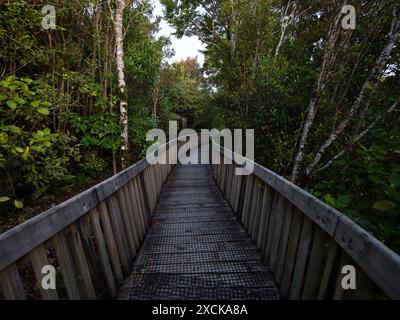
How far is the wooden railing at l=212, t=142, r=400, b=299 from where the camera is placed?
1068mm

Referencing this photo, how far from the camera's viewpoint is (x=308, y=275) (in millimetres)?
1721

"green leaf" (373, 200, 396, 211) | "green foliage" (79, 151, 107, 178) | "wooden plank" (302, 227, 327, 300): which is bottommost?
"green foliage" (79, 151, 107, 178)

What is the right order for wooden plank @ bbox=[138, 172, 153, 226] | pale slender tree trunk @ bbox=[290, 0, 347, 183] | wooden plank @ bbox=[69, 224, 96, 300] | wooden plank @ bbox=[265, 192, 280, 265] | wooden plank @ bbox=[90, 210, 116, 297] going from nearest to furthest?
wooden plank @ bbox=[69, 224, 96, 300]
wooden plank @ bbox=[90, 210, 116, 297]
wooden plank @ bbox=[265, 192, 280, 265]
wooden plank @ bbox=[138, 172, 153, 226]
pale slender tree trunk @ bbox=[290, 0, 347, 183]

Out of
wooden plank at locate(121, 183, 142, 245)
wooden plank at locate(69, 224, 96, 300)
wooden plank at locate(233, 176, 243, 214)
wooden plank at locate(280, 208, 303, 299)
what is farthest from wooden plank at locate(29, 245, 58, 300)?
wooden plank at locate(233, 176, 243, 214)

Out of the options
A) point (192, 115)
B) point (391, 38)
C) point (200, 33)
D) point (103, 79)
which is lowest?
point (192, 115)

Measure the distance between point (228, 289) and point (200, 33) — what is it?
15689 mm

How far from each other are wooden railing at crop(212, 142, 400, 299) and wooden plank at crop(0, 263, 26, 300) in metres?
1.67

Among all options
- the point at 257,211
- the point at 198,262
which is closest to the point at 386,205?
the point at 257,211

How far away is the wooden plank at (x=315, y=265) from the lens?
1649mm

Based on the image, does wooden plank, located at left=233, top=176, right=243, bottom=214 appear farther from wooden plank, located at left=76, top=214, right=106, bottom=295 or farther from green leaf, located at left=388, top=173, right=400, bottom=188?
wooden plank, located at left=76, top=214, right=106, bottom=295

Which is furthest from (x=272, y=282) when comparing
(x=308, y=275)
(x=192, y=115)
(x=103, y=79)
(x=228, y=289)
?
(x=192, y=115)

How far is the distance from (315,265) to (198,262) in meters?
1.41

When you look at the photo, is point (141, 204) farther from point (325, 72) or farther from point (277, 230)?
point (325, 72)
